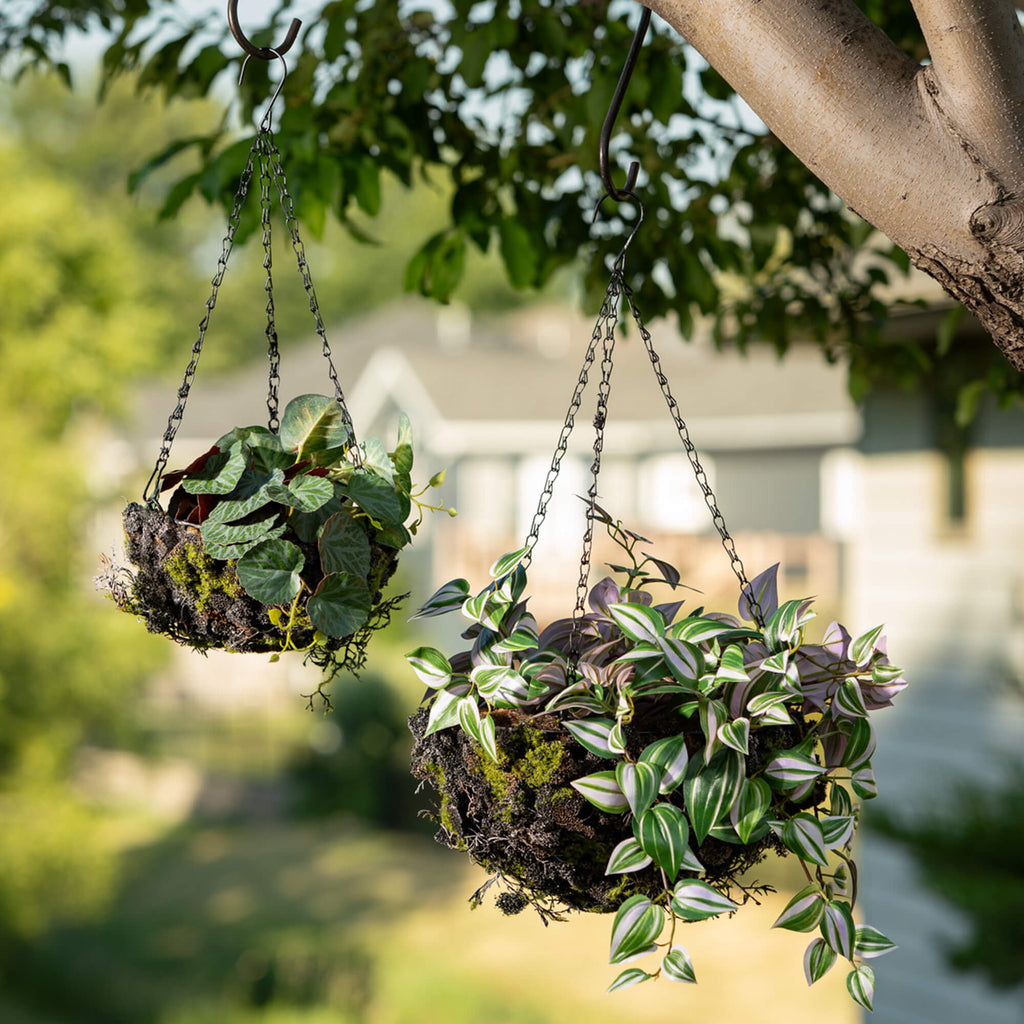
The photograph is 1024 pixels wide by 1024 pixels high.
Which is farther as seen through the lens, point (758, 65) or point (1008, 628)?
point (1008, 628)

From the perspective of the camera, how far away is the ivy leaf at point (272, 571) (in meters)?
1.17

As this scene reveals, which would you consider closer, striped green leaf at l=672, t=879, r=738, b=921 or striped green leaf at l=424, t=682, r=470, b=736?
striped green leaf at l=672, t=879, r=738, b=921

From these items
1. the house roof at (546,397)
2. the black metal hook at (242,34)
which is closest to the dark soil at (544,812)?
the black metal hook at (242,34)

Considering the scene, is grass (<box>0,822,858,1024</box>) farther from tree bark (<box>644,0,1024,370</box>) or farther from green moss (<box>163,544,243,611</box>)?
tree bark (<box>644,0,1024,370</box>)

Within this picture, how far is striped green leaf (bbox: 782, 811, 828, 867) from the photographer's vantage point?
1.06 meters

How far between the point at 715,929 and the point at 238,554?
10.5 meters

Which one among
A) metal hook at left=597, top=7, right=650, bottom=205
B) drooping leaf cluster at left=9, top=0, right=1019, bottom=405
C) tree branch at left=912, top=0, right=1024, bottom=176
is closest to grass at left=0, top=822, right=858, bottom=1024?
drooping leaf cluster at left=9, top=0, right=1019, bottom=405

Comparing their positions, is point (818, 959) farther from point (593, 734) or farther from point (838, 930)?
point (593, 734)

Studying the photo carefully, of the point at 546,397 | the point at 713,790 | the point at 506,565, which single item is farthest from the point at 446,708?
the point at 546,397

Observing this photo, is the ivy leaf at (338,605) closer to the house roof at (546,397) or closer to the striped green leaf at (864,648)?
the striped green leaf at (864,648)

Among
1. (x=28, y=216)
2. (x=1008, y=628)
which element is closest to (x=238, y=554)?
(x=1008, y=628)

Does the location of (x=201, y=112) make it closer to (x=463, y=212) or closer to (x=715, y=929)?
(x=715, y=929)

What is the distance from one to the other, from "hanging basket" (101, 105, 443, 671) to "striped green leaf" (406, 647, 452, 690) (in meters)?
0.08

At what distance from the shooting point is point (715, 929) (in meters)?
10.7
